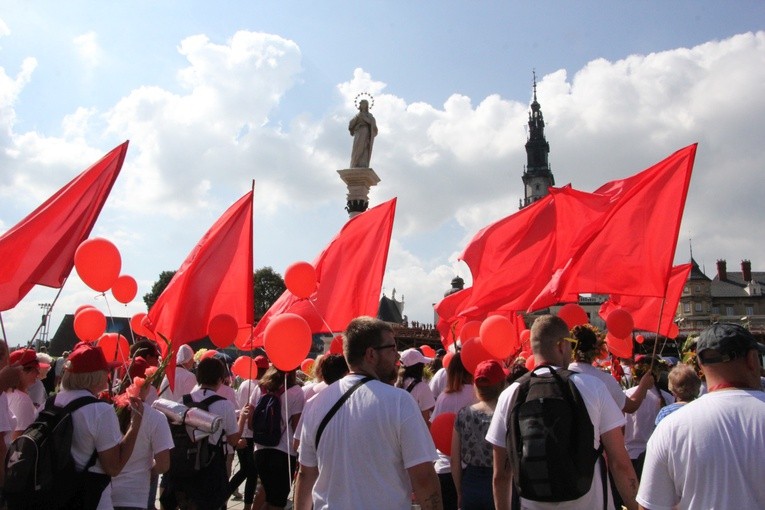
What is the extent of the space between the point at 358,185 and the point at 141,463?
49.1 ft

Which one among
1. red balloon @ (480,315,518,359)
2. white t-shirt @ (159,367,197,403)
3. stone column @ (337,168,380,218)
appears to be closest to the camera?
red balloon @ (480,315,518,359)

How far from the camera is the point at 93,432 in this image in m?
3.61

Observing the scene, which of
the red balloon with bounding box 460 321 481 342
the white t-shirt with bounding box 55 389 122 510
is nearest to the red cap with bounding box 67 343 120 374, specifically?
the white t-shirt with bounding box 55 389 122 510

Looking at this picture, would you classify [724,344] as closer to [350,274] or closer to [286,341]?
[286,341]

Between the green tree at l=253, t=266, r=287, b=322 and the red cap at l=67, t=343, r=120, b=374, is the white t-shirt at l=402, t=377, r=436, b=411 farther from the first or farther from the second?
the green tree at l=253, t=266, r=287, b=322

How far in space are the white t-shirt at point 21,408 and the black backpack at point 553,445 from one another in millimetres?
3838

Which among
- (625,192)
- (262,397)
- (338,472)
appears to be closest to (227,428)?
(262,397)

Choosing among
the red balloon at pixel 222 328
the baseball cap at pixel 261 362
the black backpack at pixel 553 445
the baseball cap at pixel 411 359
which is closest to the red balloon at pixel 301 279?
the red balloon at pixel 222 328

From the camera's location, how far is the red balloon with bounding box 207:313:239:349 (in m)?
7.01

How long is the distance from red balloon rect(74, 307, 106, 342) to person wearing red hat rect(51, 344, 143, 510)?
14.6 feet

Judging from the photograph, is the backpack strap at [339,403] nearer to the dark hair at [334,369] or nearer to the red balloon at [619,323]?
the dark hair at [334,369]

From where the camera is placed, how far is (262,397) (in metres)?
6.39

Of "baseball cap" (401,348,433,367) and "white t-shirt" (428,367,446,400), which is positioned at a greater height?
"baseball cap" (401,348,433,367)

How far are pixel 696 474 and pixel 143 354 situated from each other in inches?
209
